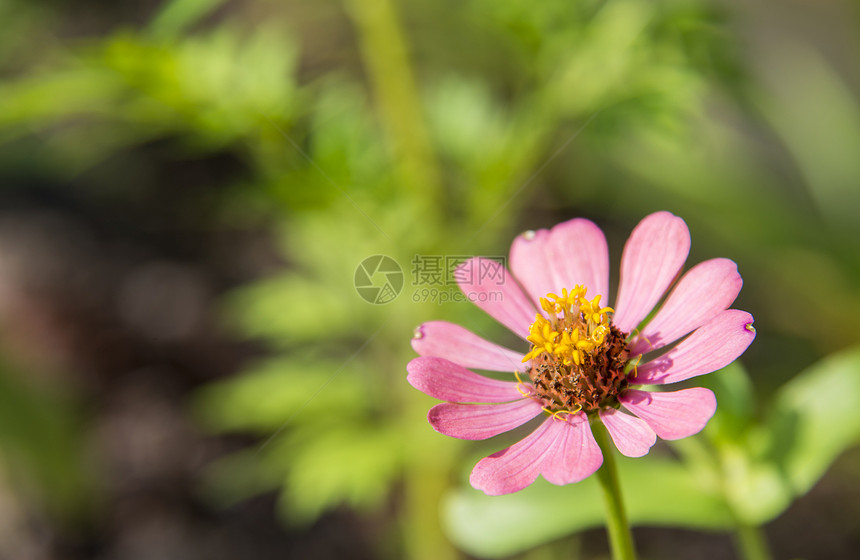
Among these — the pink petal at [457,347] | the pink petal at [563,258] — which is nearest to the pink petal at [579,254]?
the pink petal at [563,258]

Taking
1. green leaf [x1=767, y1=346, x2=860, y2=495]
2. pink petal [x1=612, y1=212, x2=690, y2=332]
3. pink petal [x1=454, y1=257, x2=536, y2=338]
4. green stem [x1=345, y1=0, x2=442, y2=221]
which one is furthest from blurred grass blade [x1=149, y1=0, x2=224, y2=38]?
green leaf [x1=767, y1=346, x2=860, y2=495]

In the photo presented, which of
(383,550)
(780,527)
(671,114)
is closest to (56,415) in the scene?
(383,550)

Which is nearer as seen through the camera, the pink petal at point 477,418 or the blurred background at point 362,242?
the pink petal at point 477,418

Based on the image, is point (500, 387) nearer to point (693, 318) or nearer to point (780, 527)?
point (693, 318)

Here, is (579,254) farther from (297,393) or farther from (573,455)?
(297,393)

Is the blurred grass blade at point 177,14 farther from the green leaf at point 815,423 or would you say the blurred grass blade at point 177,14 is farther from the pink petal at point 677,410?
the green leaf at point 815,423

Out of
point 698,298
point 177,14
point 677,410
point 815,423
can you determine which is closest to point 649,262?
point 698,298
